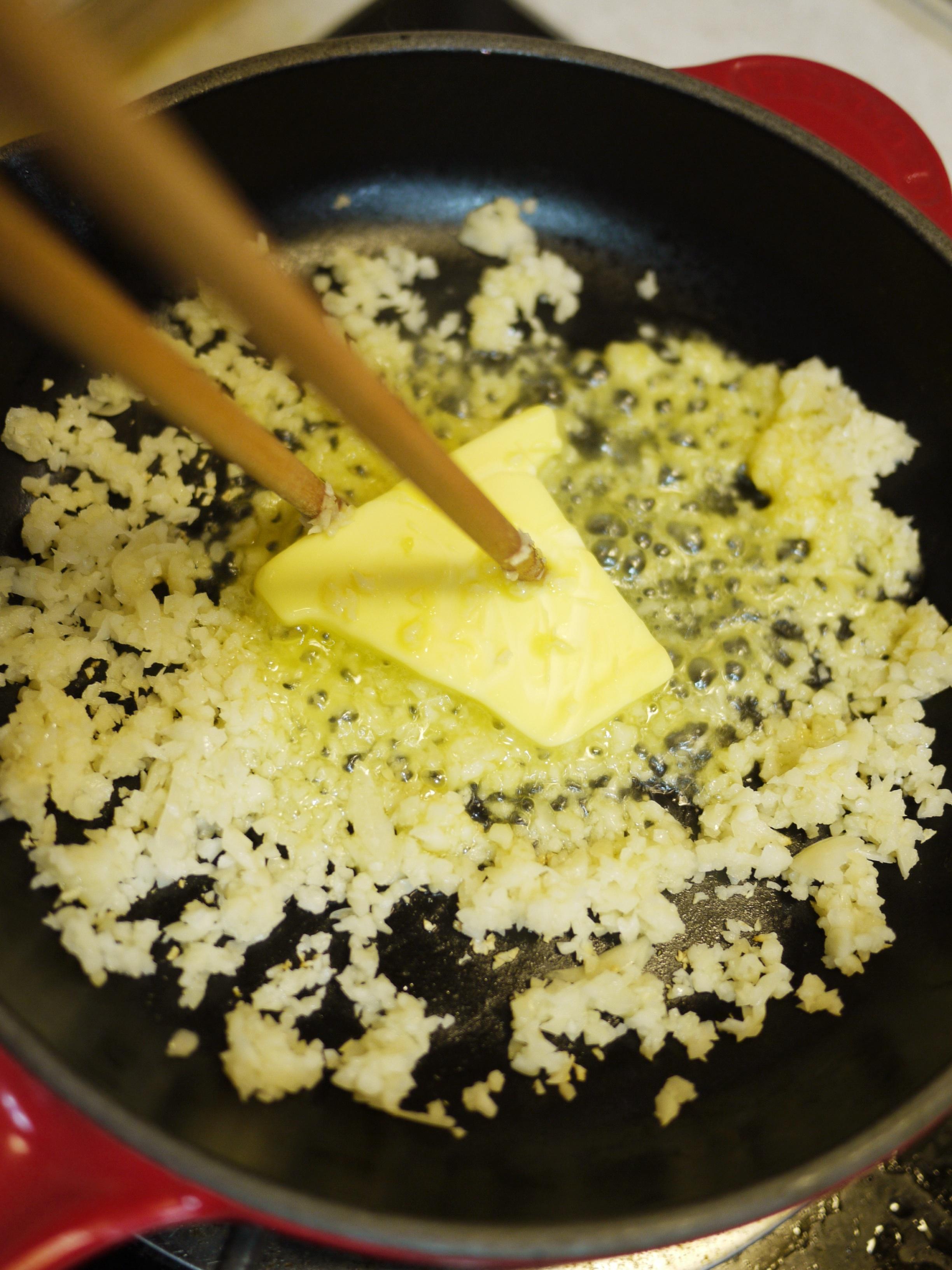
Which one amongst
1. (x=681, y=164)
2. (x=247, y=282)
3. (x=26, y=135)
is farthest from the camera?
(x=681, y=164)

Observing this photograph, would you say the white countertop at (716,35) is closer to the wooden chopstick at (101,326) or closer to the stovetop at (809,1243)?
the wooden chopstick at (101,326)

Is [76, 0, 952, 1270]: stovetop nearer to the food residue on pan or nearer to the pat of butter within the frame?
the food residue on pan

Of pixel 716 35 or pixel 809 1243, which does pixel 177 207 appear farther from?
pixel 716 35

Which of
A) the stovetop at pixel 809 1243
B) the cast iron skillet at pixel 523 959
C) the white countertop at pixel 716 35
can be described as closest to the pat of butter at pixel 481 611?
the cast iron skillet at pixel 523 959

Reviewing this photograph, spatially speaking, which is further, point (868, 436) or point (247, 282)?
point (868, 436)

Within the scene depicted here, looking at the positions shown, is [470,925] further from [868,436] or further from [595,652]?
[868,436]

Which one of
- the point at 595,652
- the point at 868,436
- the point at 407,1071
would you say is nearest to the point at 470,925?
the point at 407,1071

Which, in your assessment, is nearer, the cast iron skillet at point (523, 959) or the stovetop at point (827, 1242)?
the cast iron skillet at point (523, 959)

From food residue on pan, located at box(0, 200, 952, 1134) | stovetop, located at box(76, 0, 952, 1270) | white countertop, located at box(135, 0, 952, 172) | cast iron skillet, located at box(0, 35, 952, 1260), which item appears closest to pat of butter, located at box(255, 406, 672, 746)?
food residue on pan, located at box(0, 200, 952, 1134)
